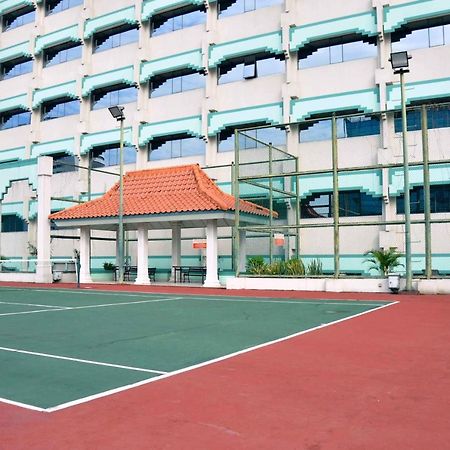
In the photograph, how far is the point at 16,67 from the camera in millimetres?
47531

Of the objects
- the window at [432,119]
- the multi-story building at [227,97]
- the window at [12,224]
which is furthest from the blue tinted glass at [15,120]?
the window at [432,119]

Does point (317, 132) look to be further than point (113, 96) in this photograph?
No

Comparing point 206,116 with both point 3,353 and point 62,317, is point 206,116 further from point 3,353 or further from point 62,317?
point 3,353

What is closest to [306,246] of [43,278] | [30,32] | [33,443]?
[43,278]

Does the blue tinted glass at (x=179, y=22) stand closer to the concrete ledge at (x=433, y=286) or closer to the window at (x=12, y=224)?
the window at (x=12, y=224)

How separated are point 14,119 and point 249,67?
76.6 feet

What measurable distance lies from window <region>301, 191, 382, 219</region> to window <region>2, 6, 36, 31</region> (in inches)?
1225

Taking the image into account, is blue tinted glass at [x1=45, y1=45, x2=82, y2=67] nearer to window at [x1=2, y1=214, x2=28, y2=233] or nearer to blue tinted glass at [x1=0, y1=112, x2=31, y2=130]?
blue tinted glass at [x1=0, y1=112, x2=31, y2=130]

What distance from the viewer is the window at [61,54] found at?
4309 centimetres

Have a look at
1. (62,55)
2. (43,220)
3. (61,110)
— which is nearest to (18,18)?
(62,55)

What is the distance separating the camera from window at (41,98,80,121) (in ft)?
140

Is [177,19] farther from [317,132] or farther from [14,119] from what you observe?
[14,119]

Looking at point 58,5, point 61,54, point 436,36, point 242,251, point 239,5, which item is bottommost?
point 242,251

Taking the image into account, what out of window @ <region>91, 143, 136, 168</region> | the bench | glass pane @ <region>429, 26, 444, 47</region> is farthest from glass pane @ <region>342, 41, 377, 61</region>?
window @ <region>91, 143, 136, 168</region>
